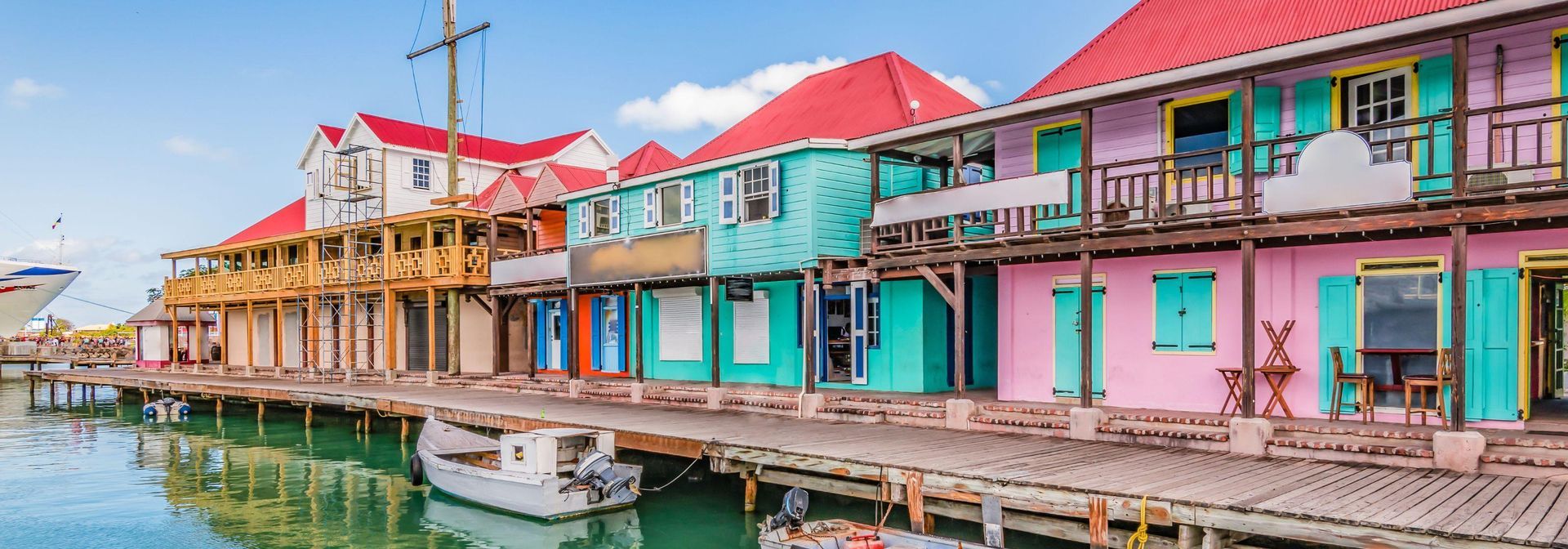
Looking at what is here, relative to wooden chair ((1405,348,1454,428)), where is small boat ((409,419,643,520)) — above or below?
below

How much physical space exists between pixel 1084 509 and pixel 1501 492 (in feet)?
11.8

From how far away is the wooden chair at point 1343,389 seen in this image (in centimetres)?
1180

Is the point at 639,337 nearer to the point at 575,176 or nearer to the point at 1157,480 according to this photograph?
the point at 575,176

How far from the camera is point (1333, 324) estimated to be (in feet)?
41.6

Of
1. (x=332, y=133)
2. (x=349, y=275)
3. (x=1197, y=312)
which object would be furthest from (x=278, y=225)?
(x=1197, y=312)

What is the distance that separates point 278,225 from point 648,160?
1935 centimetres

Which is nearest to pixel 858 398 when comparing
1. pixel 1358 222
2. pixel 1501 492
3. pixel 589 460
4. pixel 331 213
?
pixel 589 460

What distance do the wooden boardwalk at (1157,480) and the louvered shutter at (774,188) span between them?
3863 mm

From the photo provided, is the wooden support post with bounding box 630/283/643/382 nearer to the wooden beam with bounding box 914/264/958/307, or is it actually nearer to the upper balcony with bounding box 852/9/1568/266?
the upper balcony with bounding box 852/9/1568/266

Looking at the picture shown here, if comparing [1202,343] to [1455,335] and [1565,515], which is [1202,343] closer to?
[1455,335]

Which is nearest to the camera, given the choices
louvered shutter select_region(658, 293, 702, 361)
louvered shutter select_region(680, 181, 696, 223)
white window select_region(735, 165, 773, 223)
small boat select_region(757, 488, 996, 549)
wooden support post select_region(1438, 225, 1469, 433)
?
small boat select_region(757, 488, 996, 549)

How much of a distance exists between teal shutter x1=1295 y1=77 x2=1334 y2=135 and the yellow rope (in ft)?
21.3

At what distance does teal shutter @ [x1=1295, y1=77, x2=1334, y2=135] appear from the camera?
511 inches

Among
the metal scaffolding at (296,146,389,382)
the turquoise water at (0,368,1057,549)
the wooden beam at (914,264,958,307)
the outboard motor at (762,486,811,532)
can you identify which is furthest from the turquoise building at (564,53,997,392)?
the metal scaffolding at (296,146,389,382)
